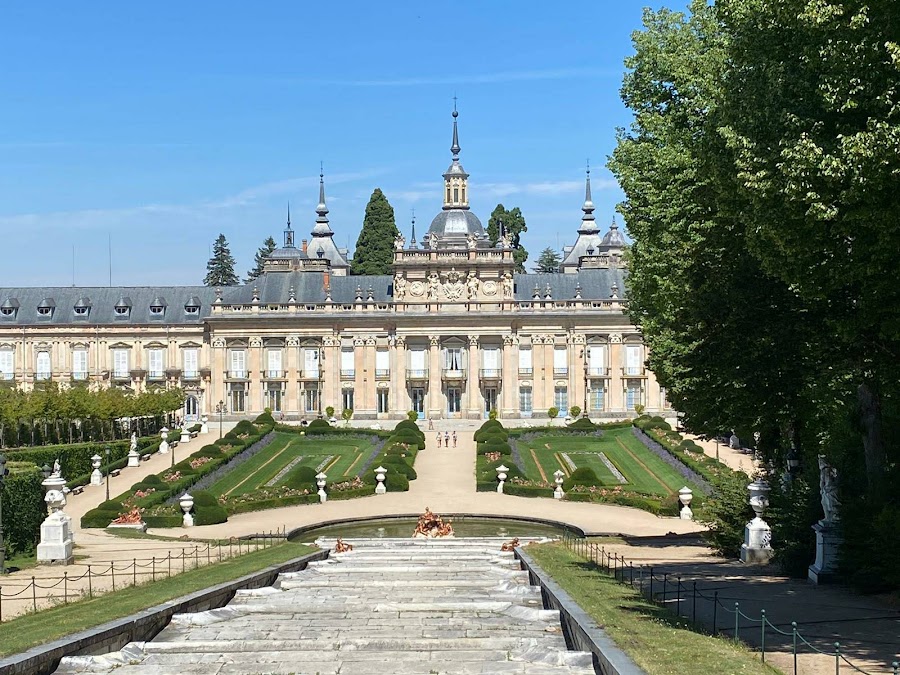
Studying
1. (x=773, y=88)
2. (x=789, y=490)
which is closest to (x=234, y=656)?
(x=773, y=88)

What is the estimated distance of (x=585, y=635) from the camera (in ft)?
49.3

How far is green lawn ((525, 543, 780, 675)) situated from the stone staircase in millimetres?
676

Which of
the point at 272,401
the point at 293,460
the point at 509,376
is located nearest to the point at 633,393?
the point at 509,376

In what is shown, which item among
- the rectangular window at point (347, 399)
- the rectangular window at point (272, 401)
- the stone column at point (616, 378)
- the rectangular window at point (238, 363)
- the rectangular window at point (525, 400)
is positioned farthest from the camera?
the rectangular window at point (238, 363)

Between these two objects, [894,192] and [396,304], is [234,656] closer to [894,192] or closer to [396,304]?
[894,192]

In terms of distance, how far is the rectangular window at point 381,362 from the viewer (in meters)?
80.1

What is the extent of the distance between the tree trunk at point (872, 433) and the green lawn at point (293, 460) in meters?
28.3

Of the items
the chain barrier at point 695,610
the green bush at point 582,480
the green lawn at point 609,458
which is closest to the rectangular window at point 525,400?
the green lawn at point 609,458

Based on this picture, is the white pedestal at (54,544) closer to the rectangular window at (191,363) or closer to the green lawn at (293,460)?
the green lawn at (293,460)

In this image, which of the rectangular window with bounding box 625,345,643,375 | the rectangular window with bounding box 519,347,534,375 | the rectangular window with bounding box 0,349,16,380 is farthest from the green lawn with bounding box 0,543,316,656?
the rectangular window with bounding box 0,349,16,380

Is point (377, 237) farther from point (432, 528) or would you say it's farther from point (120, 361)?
point (432, 528)

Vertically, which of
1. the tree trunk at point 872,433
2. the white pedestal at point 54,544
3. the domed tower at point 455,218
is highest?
the domed tower at point 455,218

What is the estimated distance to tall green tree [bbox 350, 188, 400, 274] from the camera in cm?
10031

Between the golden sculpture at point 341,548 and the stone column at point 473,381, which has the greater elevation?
the stone column at point 473,381
